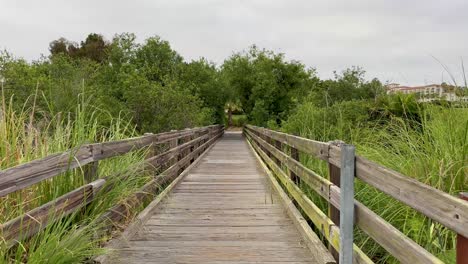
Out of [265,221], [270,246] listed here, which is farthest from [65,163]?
[265,221]

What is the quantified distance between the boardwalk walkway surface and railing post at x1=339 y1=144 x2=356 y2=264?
81cm

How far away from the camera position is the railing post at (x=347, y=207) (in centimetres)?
271

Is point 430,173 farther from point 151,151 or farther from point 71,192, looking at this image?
point 151,151

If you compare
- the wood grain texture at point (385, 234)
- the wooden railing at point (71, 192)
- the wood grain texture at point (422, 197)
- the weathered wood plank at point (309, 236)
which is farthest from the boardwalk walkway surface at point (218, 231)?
the wood grain texture at point (422, 197)

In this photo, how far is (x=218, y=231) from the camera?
4387mm

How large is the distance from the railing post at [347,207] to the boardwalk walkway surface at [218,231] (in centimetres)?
81

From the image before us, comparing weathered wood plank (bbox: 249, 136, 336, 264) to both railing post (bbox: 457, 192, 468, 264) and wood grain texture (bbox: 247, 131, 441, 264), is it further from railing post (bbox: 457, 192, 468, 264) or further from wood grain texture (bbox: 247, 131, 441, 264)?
railing post (bbox: 457, 192, 468, 264)

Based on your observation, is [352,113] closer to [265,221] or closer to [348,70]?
[265,221]

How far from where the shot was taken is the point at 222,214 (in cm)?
517

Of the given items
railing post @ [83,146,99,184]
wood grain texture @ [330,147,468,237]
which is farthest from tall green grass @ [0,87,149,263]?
wood grain texture @ [330,147,468,237]

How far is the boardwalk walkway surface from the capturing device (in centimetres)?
358

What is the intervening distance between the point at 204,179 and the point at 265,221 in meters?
3.48

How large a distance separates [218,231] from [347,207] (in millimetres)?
1952

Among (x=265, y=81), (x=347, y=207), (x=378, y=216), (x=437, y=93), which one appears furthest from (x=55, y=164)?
(x=265, y=81)
